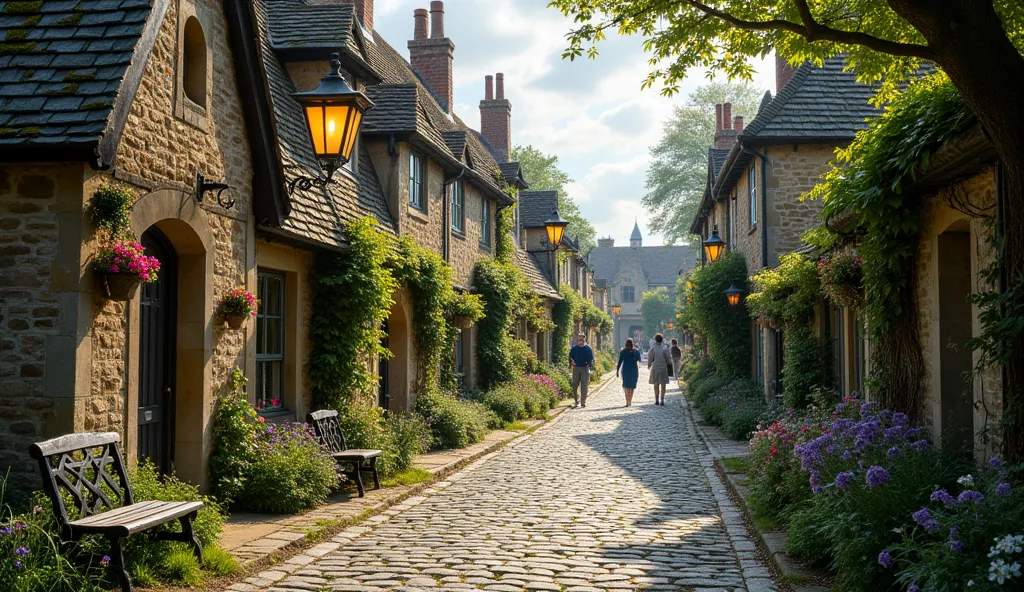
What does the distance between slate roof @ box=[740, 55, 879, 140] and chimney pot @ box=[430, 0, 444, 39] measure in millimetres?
10857

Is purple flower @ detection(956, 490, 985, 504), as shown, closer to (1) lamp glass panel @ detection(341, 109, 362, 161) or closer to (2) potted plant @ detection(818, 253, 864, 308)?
(2) potted plant @ detection(818, 253, 864, 308)

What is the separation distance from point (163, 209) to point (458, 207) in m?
12.0

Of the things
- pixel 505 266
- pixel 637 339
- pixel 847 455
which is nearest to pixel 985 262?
pixel 847 455

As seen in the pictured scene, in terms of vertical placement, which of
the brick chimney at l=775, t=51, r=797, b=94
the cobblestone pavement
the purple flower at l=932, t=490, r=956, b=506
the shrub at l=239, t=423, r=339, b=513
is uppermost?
the brick chimney at l=775, t=51, r=797, b=94

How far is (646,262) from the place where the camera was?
105 metres

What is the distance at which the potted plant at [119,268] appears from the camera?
706cm

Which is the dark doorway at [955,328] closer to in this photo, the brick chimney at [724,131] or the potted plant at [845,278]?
the potted plant at [845,278]

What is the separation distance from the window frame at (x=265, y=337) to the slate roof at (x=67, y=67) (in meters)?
3.79

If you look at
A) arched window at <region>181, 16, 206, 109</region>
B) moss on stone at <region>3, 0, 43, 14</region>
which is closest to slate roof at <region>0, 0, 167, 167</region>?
moss on stone at <region>3, 0, 43, 14</region>

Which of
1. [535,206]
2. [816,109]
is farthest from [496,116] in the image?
[816,109]

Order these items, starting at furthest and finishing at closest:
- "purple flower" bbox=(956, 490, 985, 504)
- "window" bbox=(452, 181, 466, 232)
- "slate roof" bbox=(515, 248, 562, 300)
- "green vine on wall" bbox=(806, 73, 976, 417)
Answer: "slate roof" bbox=(515, 248, 562, 300) < "window" bbox=(452, 181, 466, 232) < "green vine on wall" bbox=(806, 73, 976, 417) < "purple flower" bbox=(956, 490, 985, 504)

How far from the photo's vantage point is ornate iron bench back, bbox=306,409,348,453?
10406mm

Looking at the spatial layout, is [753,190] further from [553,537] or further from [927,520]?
[927,520]

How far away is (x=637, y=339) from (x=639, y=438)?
8274cm
